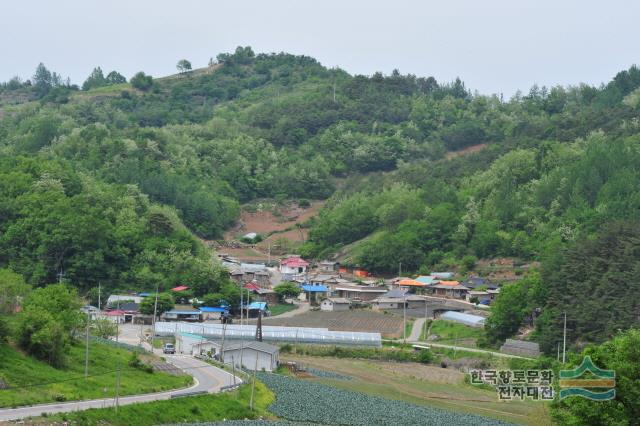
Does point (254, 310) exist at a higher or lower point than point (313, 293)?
lower

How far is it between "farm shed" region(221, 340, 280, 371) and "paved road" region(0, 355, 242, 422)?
172 cm

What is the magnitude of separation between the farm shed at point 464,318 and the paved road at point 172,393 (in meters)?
21.3

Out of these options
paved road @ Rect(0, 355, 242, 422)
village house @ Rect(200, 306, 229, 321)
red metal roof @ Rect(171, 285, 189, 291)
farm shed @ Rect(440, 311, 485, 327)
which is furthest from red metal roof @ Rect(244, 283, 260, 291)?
paved road @ Rect(0, 355, 242, 422)

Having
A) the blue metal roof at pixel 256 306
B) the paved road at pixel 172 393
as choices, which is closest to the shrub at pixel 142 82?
the blue metal roof at pixel 256 306

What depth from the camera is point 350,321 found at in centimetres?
6825

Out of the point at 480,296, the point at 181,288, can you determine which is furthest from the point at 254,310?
the point at 480,296

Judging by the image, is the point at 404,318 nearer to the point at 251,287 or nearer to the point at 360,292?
the point at 360,292

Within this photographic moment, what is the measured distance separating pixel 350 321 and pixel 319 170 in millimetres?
52866

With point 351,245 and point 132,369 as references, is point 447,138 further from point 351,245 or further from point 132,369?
point 132,369

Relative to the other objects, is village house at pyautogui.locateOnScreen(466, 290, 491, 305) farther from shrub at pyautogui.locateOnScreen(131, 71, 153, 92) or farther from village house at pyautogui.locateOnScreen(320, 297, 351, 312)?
shrub at pyautogui.locateOnScreen(131, 71, 153, 92)

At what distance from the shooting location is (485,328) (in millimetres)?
62562

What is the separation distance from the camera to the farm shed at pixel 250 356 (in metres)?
50.0

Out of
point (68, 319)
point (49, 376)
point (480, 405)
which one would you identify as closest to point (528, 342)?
point (480, 405)

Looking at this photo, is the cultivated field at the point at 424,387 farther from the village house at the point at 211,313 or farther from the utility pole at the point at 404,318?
the village house at the point at 211,313
